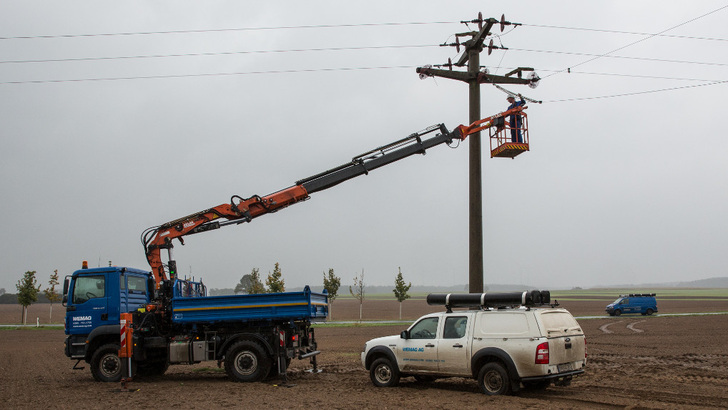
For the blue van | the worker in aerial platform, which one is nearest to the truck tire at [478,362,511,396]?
the worker in aerial platform

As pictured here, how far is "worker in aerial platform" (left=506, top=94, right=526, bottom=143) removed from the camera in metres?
16.7

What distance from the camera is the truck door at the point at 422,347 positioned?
13.1 meters

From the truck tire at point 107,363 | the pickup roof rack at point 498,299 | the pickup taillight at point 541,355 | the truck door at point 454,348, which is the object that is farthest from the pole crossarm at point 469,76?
the truck tire at point 107,363

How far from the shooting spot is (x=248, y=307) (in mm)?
15438

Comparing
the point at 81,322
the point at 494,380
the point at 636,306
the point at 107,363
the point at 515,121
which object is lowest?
the point at 636,306

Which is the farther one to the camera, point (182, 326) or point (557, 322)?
point (182, 326)

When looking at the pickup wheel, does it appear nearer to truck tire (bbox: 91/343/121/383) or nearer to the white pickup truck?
the white pickup truck

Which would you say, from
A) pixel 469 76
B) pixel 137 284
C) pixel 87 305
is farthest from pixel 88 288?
pixel 469 76

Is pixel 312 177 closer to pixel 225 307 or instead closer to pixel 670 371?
pixel 225 307

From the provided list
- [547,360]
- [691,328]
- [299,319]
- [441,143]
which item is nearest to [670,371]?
[547,360]

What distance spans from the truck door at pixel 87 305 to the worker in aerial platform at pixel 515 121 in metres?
11.7

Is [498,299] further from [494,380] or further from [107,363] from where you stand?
[107,363]

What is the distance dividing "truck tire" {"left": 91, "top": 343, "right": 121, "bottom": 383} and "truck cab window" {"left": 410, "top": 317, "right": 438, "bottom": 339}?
7917mm

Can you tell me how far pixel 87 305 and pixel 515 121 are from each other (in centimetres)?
1256
